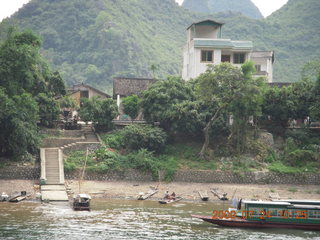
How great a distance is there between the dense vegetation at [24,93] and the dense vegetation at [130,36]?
4899cm

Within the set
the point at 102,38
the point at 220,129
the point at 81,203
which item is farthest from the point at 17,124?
the point at 102,38

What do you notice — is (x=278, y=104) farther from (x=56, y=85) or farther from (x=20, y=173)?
(x=20, y=173)

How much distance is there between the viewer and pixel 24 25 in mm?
123000

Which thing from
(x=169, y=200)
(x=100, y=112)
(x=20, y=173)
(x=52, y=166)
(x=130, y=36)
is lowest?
(x=169, y=200)

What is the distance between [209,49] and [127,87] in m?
10.6

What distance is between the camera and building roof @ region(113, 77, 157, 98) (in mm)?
67250

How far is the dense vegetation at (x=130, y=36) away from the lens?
114750 mm

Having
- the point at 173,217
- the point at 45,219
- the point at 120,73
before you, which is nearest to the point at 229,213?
the point at 173,217

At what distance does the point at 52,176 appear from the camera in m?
48.8

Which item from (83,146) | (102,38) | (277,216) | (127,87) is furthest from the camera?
(102,38)

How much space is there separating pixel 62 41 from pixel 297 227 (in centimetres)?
9248

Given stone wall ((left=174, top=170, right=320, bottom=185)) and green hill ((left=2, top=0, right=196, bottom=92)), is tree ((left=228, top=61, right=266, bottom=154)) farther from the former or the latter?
green hill ((left=2, top=0, right=196, bottom=92))

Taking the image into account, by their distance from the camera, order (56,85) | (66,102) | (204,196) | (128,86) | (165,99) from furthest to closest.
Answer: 1. (128,86)
2. (56,85)
3. (66,102)
4. (165,99)
5. (204,196)

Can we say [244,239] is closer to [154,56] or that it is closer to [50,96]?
[50,96]
